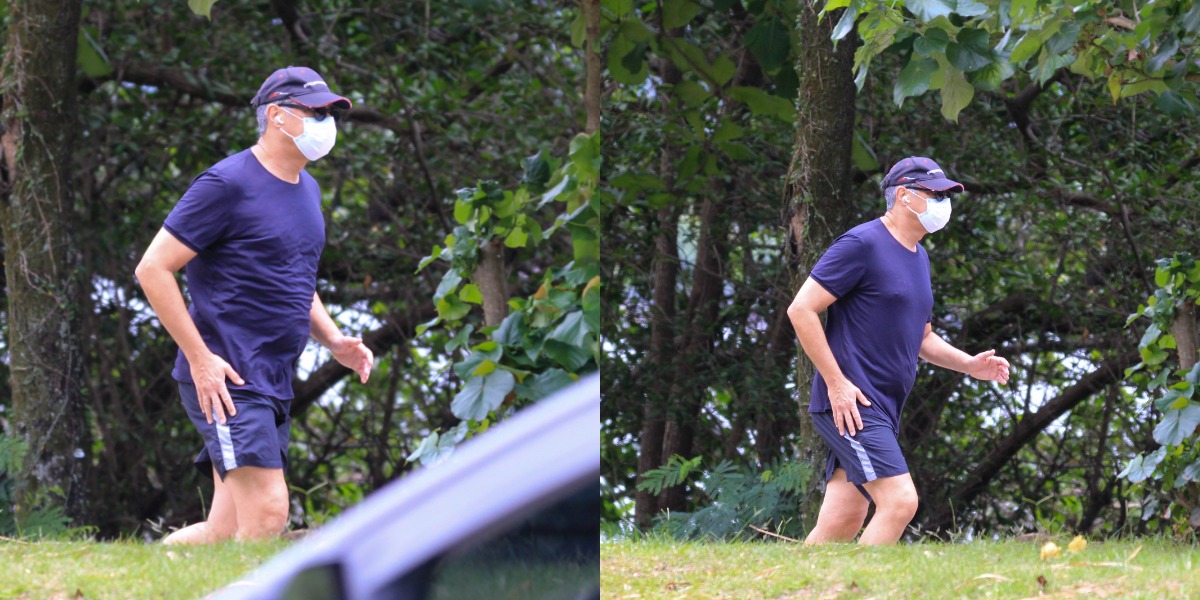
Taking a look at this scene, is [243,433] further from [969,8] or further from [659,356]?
[969,8]

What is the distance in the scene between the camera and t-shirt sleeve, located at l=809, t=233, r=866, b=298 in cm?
263

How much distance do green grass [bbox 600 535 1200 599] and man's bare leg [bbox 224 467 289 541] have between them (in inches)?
30.8

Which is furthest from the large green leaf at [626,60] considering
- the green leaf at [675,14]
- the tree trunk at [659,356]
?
the tree trunk at [659,356]

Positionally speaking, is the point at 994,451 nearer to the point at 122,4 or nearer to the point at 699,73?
the point at 699,73

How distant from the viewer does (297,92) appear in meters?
2.83

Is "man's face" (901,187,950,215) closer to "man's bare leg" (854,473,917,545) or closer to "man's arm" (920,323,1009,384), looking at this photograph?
"man's arm" (920,323,1009,384)

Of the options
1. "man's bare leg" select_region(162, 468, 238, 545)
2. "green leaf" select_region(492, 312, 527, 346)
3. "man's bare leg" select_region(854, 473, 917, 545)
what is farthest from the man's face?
"man's bare leg" select_region(162, 468, 238, 545)

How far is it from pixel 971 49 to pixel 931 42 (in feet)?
0.39

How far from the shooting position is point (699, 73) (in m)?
3.95

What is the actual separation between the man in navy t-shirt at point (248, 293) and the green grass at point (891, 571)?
2.76ft

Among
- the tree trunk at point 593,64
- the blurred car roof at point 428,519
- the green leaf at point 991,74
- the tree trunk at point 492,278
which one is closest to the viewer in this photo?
the blurred car roof at point 428,519

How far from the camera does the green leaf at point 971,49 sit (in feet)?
9.06

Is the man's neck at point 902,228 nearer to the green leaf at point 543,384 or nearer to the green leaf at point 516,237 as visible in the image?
the green leaf at point 543,384

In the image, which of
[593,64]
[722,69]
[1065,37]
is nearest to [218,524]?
[593,64]
